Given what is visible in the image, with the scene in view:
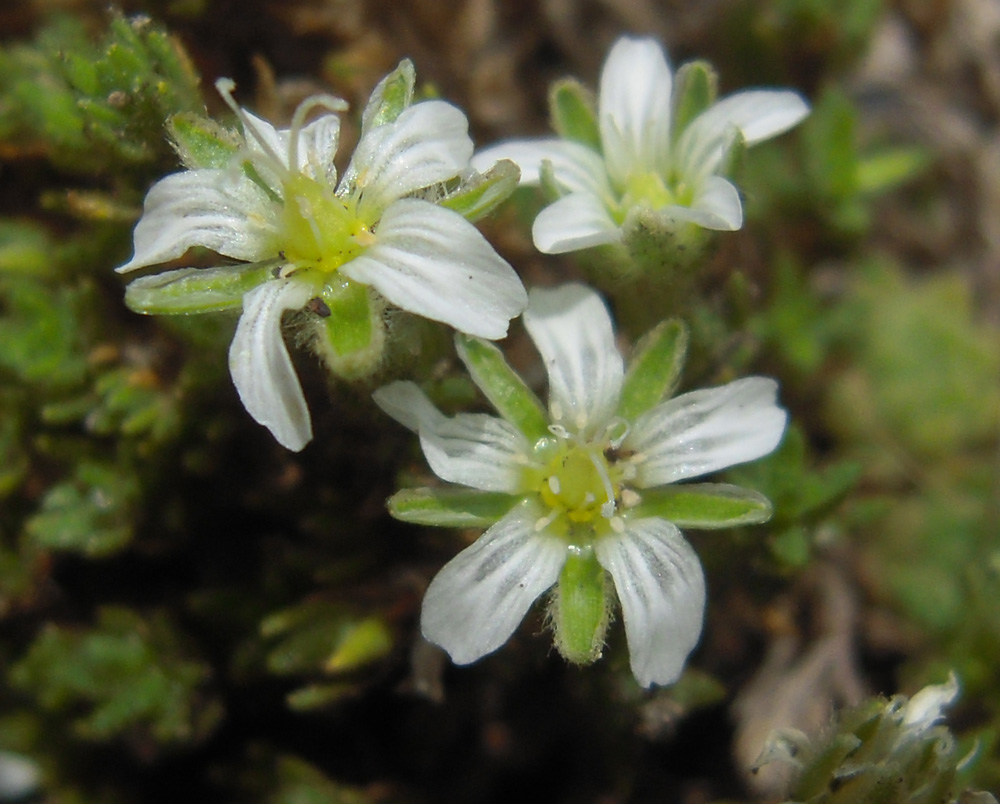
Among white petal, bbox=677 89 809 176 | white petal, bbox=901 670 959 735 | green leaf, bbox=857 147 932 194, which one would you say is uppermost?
white petal, bbox=677 89 809 176

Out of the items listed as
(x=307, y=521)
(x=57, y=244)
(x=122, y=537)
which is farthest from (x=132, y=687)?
(x=57, y=244)

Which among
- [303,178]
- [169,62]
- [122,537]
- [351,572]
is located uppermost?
[169,62]

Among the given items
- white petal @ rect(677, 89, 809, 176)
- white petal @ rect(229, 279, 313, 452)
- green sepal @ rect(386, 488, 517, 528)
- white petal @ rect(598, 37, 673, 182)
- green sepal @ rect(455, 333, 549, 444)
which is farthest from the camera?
white petal @ rect(598, 37, 673, 182)

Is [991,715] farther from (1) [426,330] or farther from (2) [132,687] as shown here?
(2) [132,687]

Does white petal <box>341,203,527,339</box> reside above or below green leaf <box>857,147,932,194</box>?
above

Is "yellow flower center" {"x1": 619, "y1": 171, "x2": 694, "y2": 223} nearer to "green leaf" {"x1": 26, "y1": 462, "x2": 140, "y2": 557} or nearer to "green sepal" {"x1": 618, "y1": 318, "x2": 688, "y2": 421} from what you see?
"green sepal" {"x1": 618, "y1": 318, "x2": 688, "y2": 421}

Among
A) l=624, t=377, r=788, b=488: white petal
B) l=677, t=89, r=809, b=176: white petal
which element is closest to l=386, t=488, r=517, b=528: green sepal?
l=624, t=377, r=788, b=488: white petal
